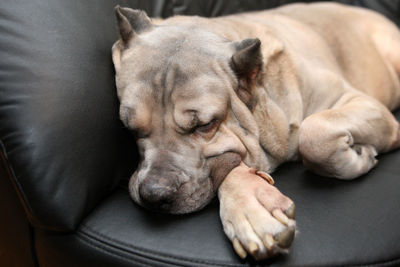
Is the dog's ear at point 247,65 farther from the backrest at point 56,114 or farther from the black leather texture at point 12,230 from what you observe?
the black leather texture at point 12,230

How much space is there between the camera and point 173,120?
1.28 m

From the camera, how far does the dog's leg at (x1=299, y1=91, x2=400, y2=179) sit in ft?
4.51

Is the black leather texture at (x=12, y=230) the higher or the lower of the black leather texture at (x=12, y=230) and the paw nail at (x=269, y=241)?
the lower

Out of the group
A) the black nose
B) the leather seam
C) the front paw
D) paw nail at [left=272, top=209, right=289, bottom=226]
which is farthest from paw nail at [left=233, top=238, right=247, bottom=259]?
the leather seam

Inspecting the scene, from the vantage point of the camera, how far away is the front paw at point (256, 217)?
1026mm

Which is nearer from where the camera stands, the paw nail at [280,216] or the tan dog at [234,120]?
the paw nail at [280,216]

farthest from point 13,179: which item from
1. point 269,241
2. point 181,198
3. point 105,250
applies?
point 269,241

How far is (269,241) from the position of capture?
1020 millimetres

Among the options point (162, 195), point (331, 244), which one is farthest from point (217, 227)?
point (331, 244)

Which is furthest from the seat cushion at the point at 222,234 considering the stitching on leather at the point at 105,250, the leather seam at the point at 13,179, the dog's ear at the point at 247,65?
the dog's ear at the point at 247,65

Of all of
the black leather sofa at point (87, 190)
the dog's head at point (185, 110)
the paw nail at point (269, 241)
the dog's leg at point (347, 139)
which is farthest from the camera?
the dog's leg at point (347, 139)

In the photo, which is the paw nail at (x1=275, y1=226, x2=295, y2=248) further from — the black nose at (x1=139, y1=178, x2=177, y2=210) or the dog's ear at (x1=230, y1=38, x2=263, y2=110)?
the dog's ear at (x1=230, y1=38, x2=263, y2=110)

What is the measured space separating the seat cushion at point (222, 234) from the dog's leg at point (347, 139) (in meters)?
0.07

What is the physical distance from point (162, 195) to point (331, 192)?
1.70 feet
